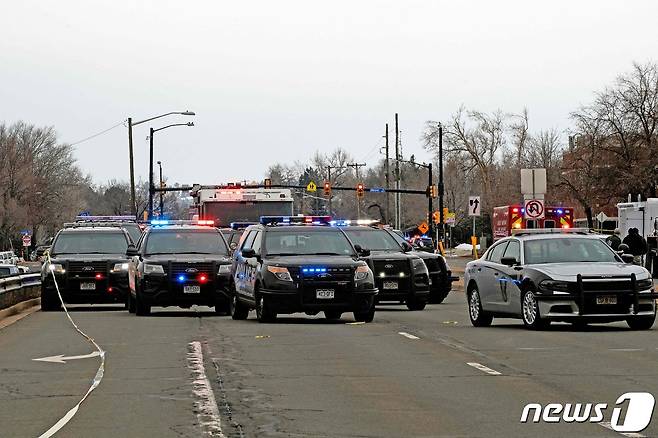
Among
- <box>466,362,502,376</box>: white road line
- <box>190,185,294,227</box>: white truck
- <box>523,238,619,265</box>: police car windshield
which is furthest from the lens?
<box>190,185,294,227</box>: white truck

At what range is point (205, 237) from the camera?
2867 cm

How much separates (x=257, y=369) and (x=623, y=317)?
25.3ft

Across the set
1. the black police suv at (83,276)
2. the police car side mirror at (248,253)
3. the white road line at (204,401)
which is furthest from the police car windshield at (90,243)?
the white road line at (204,401)

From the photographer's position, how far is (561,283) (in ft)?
67.6

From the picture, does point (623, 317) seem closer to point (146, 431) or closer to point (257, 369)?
point (257, 369)

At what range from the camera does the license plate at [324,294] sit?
23156 millimetres

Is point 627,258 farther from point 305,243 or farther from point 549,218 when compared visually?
point 549,218

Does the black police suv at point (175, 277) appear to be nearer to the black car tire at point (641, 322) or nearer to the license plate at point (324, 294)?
the license plate at point (324, 294)

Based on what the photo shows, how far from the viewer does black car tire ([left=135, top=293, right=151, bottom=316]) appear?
1071 inches

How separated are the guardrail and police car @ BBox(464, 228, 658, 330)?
1021 cm

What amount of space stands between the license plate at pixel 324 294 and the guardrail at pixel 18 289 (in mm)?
7262

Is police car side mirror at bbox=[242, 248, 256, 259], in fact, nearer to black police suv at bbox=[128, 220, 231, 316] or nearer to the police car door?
black police suv at bbox=[128, 220, 231, 316]

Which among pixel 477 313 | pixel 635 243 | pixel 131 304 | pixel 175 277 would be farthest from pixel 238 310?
pixel 635 243

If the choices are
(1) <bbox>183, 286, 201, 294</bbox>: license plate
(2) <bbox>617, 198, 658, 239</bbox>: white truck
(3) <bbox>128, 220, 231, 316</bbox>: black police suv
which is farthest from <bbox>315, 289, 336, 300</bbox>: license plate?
(2) <bbox>617, 198, 658, 239</bbox>: white truck
